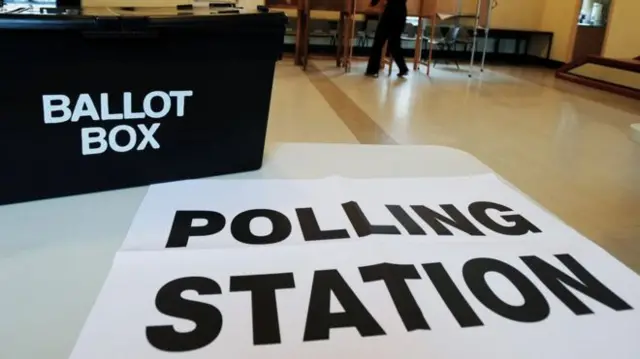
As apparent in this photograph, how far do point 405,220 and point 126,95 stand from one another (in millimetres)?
1043

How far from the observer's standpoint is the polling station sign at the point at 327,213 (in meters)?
1.66

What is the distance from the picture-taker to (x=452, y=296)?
138 centimetres

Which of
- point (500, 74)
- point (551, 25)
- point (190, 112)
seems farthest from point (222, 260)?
point (551, 25)

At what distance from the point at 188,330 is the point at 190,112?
3.35 ft

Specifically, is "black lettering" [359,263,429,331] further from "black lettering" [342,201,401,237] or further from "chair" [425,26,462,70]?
"chair" [425,26,462,70]

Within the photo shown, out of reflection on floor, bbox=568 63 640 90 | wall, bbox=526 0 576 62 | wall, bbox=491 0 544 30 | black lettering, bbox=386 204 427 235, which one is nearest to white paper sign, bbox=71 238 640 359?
black lettering, bbox=386 204 427 235

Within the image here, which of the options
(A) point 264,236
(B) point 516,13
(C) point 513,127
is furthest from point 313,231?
(B) point 516,13

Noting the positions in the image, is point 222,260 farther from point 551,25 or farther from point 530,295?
point 551,25

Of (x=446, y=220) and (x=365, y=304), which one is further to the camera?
(x=446, y=220)

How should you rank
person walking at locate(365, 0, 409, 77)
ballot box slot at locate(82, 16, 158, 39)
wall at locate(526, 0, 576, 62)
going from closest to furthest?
→ ballot box slot at locate(82, 16, 158, 39), person walking at locate(365, 0, 409, 77), wall at locate(526, 0, 576, 62)

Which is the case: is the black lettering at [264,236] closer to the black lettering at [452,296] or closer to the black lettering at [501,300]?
the black lettering at [452,296]

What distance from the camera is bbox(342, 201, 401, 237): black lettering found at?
1722 mm

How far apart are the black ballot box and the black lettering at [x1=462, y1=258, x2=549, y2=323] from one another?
1060 millimetres

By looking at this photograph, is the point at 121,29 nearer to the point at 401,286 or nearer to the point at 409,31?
the point at 401,286
